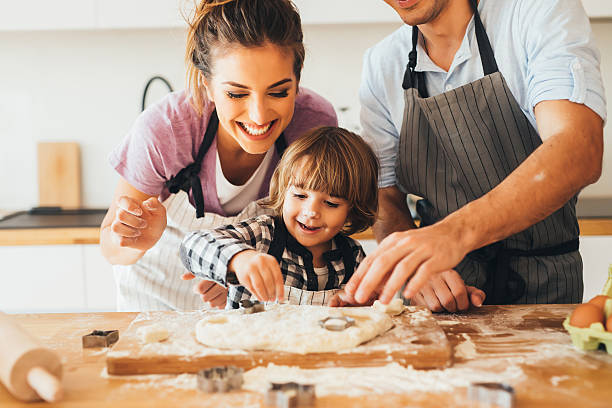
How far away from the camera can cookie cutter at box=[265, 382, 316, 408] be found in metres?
0.75

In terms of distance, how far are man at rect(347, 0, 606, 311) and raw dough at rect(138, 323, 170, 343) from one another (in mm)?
398

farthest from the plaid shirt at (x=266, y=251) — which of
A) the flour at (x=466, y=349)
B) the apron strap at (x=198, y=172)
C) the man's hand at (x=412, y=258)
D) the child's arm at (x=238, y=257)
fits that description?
the flour at (x=466, y=349)

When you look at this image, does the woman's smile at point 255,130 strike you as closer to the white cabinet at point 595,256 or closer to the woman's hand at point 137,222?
the woman's hand at point 137,222

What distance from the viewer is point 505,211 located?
974mm

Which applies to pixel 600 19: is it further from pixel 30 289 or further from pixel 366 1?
pixel 30 289

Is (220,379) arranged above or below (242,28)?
below

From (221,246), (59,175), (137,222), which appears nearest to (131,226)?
(137,222)

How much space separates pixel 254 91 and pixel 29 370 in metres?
0.71

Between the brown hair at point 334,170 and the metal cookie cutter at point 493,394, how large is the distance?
645mm

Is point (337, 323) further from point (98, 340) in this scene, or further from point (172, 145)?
point (172, 145)

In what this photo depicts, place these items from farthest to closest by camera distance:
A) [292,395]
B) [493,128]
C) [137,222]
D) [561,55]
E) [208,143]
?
[208,143], [493,128], [137,222], [561,55], [292,395]

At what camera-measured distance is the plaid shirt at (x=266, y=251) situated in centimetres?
120

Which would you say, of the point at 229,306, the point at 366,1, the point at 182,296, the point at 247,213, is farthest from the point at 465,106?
the point at 366,1

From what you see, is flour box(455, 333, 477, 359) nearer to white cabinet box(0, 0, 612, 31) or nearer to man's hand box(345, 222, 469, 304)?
man's hand box(345, 222, 469, 304)
